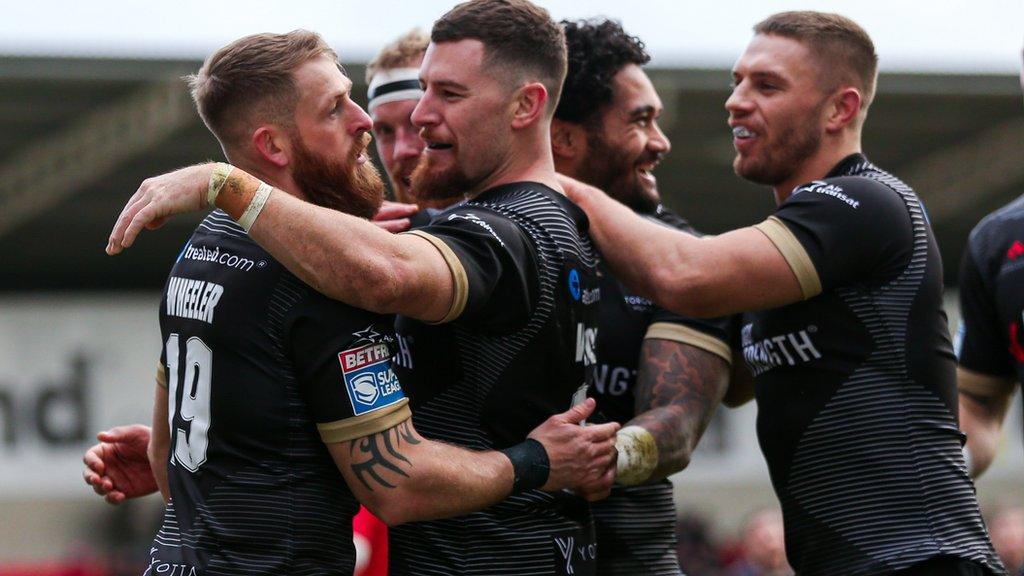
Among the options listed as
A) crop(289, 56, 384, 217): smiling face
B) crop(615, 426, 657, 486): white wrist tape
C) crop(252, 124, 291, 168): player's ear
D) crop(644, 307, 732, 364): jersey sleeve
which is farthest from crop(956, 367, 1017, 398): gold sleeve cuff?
crop(252, 124, 291, 168): player's ear

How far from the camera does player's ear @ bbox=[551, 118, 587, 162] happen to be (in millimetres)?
5762

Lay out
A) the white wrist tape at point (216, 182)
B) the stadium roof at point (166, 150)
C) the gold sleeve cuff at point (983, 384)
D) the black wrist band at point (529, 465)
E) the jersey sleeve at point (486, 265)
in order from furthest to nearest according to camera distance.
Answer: the stadium roof at point (166, 150), the gold sleeve cuff at point (983, 384), the black wrist band at point (529, 465), the jersey sleeve at point (486, 265), the white wrist tape at point (216, 182)

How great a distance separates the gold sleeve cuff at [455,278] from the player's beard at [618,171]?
172 centimetres

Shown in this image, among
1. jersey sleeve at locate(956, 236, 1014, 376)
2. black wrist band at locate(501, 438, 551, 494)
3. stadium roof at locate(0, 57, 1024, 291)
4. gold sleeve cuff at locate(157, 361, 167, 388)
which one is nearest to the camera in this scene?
black wrist band at locate(501, 438, 551, 494)

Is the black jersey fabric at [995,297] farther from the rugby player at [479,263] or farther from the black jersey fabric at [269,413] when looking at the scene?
the black jersey fabric at [269,413]

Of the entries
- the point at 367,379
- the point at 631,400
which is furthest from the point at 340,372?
the point at 631,400

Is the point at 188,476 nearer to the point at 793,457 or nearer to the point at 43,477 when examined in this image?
the point at 793,457

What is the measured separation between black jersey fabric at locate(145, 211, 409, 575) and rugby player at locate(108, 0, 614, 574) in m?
0.15

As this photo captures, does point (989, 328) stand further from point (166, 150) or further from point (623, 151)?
point (166, 150)

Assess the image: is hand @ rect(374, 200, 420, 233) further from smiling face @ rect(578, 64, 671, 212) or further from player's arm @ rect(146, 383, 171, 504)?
player's arm @ rect(146, 383, 171, 504)

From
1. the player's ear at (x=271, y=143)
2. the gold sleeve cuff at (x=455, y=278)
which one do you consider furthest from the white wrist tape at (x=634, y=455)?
the player's ear at (x=271, y=143)

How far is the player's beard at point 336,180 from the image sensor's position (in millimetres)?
4367

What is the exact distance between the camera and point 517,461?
13.9 ft

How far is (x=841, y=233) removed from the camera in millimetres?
4773
